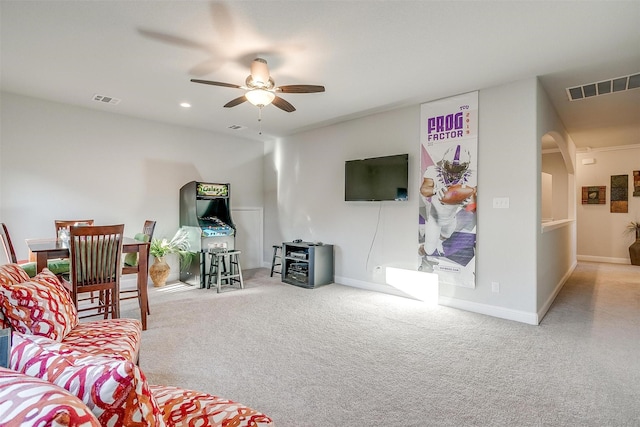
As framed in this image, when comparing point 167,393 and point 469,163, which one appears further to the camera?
point 469,163

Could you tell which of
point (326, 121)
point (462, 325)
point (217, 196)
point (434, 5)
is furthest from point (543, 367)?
point (217, 196)

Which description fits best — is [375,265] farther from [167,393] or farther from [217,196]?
[167,393]

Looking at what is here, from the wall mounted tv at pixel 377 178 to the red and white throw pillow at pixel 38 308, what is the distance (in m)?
3.61

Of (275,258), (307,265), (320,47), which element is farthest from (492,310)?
(275,258)

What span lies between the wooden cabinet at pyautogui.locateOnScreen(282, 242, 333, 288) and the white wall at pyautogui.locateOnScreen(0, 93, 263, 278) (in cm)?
203

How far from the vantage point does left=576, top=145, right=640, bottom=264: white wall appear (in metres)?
6.81

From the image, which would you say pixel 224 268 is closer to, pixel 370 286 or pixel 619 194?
pixel 370 286

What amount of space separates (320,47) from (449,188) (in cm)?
227

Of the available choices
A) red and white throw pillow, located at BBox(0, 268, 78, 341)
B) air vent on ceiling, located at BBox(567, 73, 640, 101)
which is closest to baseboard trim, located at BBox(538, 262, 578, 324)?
air vent on ceiling, located at BBox(567, 73, 640, 101)

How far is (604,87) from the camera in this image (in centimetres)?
359

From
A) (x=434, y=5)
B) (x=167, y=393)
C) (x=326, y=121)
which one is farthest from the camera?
(x=326, y=121)

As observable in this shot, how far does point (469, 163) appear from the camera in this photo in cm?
370

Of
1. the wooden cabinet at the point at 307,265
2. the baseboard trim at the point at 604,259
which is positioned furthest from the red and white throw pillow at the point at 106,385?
the baseboard trim at the point at 604,259

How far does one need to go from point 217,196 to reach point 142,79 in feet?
6.94
